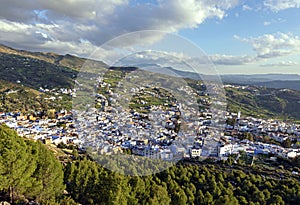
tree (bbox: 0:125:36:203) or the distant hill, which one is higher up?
the distant hill

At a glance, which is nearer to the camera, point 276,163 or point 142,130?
point 142,130

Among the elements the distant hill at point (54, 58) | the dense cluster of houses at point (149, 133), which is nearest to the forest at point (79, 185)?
the dense cluster of houses at point (149, 133)

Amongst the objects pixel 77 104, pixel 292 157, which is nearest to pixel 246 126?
pixel 292 157

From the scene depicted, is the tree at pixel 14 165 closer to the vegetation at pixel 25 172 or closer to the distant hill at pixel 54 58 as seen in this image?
the vegetation at pixel 25 172

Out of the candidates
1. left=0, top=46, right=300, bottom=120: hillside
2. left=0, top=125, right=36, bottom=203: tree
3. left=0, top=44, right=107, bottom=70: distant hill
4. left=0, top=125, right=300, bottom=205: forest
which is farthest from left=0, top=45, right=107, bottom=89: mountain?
left=0, top=125, right=36, bottom=203: tree

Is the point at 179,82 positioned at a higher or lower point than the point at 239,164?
higher

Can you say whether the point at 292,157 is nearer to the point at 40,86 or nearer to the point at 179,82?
the point at 179,82

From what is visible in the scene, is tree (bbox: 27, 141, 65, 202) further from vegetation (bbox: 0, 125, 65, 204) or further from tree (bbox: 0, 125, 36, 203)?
tree (bbox: 0, 125, 36, 203)

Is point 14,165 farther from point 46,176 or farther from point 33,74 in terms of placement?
point 33,74

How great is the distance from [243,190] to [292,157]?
42.1 feet

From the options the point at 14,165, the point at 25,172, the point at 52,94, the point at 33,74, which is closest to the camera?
the point at 14,165

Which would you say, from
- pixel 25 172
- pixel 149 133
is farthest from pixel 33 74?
A: pixel 25 172

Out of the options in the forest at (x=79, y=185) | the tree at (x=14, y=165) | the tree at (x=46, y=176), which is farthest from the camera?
the tree at (x=46, y=176)

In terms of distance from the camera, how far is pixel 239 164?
19.7m
